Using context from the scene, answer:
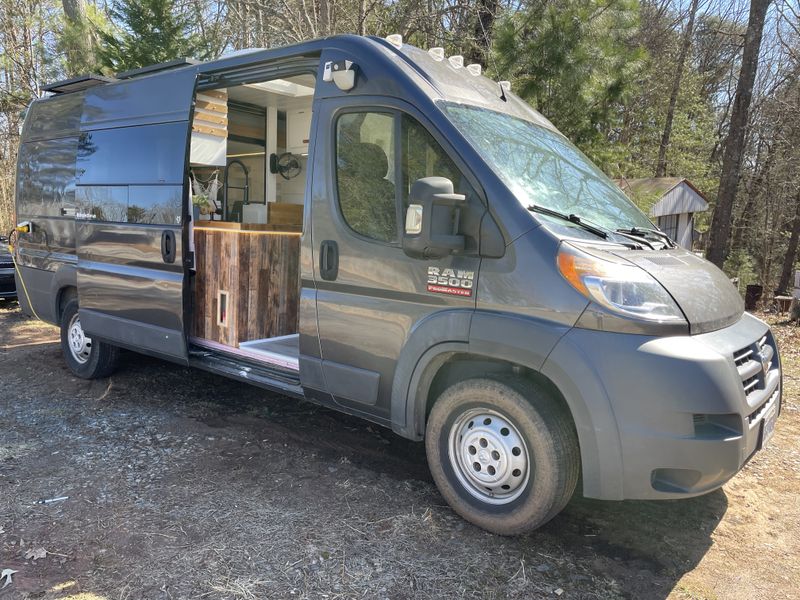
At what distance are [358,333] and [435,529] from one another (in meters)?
1.19

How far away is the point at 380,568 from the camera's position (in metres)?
2.95

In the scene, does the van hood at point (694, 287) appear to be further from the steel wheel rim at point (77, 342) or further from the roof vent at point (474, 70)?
the steel wheel rim at point (77, 342)

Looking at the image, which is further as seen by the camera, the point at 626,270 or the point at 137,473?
the point at 137,473

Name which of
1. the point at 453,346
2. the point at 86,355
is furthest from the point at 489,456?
the point at 86,355

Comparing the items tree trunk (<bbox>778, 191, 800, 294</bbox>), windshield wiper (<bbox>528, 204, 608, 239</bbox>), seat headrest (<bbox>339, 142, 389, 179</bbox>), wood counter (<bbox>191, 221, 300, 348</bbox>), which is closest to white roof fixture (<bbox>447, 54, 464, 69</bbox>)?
seat headrest (<bbox>339, 142, 389, 179</bbox>)

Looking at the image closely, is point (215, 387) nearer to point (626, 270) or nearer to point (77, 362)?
point (77, 362)

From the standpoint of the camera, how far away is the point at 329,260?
3760 mm

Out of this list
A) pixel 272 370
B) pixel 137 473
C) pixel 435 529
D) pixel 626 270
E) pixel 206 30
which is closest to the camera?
pixel 626 270

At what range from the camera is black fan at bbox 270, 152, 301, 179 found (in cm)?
710

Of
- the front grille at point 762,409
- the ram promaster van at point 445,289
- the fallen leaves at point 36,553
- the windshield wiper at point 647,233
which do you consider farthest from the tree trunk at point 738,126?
the fallen leaves at point 36,553

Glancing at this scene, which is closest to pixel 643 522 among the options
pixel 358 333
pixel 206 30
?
pixel 358 333

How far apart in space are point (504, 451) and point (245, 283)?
258 centimetres

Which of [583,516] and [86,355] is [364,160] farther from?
[86,355]

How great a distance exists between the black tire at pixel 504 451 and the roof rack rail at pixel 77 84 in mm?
4496
